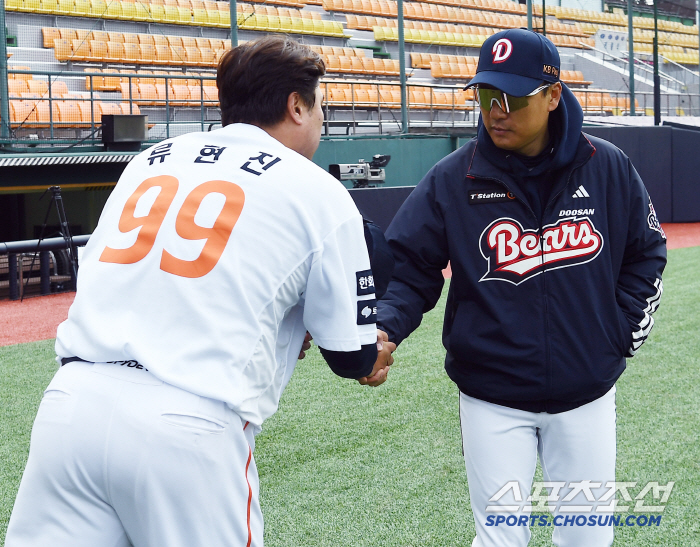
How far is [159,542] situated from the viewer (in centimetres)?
144

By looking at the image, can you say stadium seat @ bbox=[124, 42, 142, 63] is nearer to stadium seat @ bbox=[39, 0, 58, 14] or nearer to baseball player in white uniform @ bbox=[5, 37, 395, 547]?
stadium seat @ bbox=[39, 0, 58, 14]

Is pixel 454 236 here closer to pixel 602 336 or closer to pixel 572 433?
pixel 602 336

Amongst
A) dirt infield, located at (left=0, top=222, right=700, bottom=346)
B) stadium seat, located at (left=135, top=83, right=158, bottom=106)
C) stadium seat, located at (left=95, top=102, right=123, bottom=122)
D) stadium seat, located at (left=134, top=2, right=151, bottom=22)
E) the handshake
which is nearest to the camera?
the handshake

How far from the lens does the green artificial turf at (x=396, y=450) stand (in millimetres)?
3133

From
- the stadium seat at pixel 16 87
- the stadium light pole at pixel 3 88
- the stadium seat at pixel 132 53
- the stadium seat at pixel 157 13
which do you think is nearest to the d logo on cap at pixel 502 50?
the stadium light pole at pixel 3 88

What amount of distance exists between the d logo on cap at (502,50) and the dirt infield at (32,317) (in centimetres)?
445

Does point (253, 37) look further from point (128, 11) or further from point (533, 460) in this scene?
point (533, 460)

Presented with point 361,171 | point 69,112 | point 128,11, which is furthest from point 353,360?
point 128,11

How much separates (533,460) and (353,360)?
2.32 ft

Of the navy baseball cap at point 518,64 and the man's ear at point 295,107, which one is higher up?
the navy baseball cap at point 518,64

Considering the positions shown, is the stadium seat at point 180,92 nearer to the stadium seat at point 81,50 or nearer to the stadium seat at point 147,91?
the stadium seat at point 147,91

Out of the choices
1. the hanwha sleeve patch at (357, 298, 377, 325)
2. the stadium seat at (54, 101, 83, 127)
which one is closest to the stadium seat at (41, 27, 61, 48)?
the stadium seat at (54, 101, 83, 127)

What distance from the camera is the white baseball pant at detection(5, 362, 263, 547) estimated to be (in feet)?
4.60

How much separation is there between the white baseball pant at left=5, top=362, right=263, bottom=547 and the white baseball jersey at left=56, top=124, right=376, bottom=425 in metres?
0.05
